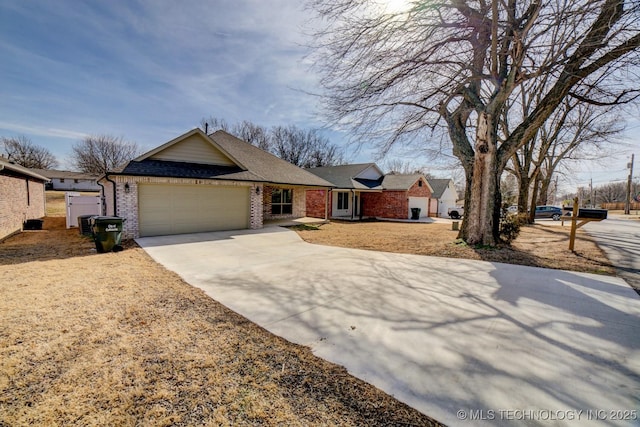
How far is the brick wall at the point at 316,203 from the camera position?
819 inches

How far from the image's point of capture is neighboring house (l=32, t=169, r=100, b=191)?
42.0 metres

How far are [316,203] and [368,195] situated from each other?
5481mm

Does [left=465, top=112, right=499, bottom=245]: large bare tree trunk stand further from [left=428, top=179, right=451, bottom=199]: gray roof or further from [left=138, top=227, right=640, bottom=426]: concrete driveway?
[left=428, top=179, right=451, bottom=199]: gray roof

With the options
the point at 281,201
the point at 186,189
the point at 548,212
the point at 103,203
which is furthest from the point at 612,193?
the point at 103,203

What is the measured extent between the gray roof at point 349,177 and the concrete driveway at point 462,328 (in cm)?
1456

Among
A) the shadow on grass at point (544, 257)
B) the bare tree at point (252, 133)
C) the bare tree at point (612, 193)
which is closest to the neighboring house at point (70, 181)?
the bare tree at point (252, 133)

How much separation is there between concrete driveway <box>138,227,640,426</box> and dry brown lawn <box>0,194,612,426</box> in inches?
13.6

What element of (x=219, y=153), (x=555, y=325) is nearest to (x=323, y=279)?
(x=555, y=325)

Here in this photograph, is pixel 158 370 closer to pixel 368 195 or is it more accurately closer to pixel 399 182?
pixel 368 195

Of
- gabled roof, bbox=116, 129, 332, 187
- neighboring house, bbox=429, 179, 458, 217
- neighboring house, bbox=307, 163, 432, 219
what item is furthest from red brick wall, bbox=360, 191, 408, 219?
gabled roof, bbox=116, 129, 332, 187

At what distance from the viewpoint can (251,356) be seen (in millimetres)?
2926

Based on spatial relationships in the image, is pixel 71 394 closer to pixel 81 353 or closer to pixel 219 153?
pixel 81 353

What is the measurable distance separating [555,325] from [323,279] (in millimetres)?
3675

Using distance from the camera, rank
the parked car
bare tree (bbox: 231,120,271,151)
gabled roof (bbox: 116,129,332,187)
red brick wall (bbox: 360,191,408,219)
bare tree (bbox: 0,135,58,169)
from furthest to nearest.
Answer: bare tree (bbox: 0,135,58,169) < bare tree (bbox: 231,120,271,151) < the parked car < red brick wall (bbox: 360,191,408,219) < gabled roof (bbox: 116,129,332,187)
